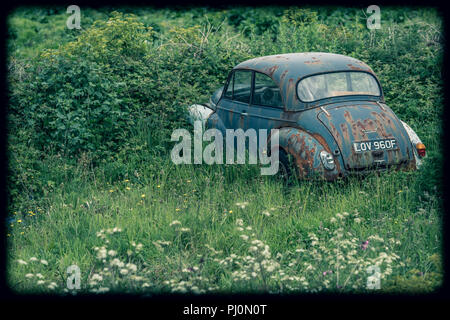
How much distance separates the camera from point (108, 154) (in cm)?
806

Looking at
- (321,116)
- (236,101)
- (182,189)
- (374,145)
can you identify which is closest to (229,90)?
(236,101)

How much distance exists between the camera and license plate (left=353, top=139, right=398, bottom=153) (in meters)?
6.25

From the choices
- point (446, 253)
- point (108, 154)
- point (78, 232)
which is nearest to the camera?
point (446, 253)

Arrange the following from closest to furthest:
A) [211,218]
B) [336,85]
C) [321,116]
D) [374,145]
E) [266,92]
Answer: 1. [211,218]
2. [374,145]
3. [321,116]
4. [336,85]
5. [266,92]

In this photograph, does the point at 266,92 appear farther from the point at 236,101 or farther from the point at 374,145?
the point at 374,145

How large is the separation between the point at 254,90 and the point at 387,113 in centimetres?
194

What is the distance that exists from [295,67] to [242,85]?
40.6 inches

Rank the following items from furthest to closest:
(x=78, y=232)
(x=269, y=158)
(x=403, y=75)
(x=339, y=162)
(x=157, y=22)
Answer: (x=157, y=22) < (x=403, y=75) < (x=269, y=158) < (x=339, y=162) < (x=78, y=232)

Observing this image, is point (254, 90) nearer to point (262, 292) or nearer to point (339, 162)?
point (339, 162)

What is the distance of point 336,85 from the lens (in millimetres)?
6906

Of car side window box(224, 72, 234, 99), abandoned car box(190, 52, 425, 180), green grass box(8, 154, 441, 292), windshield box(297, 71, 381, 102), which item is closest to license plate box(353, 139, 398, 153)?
abandoned car box(190, 52, 425, 180)

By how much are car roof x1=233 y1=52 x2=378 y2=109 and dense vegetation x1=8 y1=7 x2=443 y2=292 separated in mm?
1195

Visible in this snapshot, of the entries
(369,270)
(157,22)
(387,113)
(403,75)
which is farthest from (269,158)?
(157,22)

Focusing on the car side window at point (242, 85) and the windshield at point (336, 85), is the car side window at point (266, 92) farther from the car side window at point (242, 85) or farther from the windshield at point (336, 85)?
the windshield at point (336, 85)
